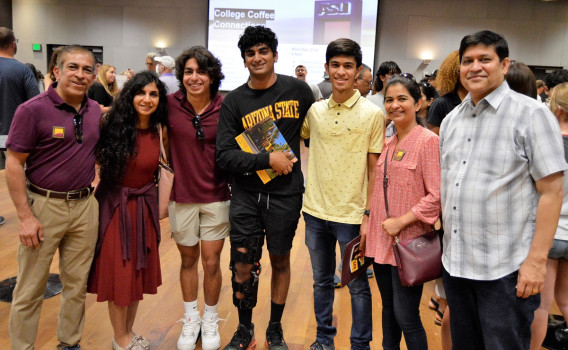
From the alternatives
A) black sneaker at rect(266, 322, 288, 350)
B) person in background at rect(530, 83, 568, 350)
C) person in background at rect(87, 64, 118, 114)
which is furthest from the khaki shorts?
person in background at rect(87, 64, 118, 114)

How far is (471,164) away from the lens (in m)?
1.58

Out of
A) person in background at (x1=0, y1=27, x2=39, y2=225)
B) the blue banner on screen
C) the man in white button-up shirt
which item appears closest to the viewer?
the man in white button-up shirt

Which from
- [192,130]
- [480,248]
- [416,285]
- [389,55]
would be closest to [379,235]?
[416,285]

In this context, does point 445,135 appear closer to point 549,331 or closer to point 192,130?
point 192,130

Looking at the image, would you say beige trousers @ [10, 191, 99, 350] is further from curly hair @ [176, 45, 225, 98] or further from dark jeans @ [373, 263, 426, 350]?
dark jeans @ [373, 263, 426, 350]

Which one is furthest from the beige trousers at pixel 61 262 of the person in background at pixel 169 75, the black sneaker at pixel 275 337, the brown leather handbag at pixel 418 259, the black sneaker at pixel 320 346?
the person in background at pixel 169 75

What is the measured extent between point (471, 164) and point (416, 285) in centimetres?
60

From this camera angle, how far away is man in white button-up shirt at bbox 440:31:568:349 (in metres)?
1.46

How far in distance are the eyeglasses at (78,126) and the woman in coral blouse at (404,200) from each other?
4.89 feet

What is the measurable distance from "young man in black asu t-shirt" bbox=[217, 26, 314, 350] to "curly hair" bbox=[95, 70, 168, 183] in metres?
0.46

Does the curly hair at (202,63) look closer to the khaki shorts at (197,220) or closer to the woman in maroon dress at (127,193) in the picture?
the woman in maroon dress at (127,193)

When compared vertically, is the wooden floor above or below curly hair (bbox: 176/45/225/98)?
below

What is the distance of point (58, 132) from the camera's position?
210 centimetres

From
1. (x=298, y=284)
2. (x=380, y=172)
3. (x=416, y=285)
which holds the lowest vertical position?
(x=298, y=284)
